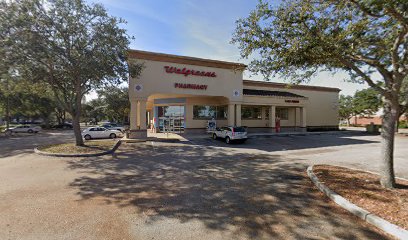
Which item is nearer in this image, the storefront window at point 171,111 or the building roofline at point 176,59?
the building roofline at point 176,59

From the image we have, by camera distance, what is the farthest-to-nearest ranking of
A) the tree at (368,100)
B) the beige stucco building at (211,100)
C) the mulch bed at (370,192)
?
the tree at (368,100) < the beige stucco building at (211,100) < the mulch bed at (370,192)

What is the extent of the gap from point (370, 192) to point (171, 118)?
21837 millimetres

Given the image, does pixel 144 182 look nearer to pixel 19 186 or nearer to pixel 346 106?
pixel 19 186

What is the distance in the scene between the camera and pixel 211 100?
2556 cm

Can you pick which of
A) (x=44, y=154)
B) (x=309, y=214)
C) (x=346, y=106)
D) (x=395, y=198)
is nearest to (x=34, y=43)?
(x=44, y=154)

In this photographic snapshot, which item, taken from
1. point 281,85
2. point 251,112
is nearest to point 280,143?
point 251,112

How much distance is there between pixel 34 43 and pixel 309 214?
15392mm

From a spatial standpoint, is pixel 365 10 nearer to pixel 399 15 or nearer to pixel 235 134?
pixel 399 15

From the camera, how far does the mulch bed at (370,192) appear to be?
4.34m

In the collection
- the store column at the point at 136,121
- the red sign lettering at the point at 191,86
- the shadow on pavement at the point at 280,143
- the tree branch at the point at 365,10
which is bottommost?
the shadow on pavement at the point at 280,143

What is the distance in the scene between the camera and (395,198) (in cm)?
509

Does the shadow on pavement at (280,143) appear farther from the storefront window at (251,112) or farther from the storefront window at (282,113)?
the storefront window at (282,113)

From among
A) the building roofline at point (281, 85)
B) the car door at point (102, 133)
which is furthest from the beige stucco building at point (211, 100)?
the car door at point (102, 133)

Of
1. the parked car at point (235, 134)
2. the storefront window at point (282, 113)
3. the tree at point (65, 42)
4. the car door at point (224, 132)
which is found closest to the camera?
the tree at point (65, 42)
